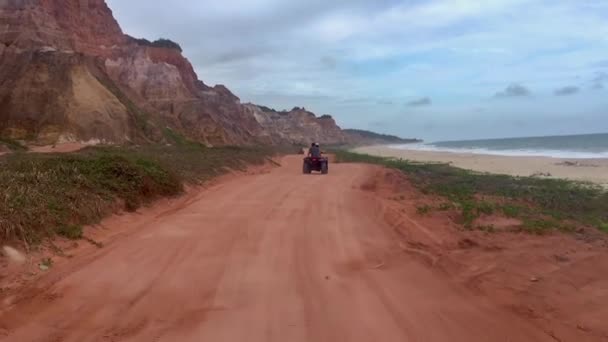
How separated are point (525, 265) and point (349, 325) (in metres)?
2.59

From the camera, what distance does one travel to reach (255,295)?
559 cm

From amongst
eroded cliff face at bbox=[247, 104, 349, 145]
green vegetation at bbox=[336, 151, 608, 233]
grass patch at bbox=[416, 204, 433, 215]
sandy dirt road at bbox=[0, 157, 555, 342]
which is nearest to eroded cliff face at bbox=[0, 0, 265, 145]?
green vegetation at bbox=[336, 151, 608, 233]

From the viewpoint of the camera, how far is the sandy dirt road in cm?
473

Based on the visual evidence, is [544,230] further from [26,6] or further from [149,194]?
[26,6]

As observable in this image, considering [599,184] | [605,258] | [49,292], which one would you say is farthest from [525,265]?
[599,184]

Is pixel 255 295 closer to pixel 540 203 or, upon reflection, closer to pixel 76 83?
pixel 540 203

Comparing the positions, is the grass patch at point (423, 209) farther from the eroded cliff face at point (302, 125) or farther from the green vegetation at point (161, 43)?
the eroded cliff face at point (302, 125)

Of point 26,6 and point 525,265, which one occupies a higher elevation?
point 26,6

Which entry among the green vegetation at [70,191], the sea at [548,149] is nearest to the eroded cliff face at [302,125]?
the sea at [548,149]

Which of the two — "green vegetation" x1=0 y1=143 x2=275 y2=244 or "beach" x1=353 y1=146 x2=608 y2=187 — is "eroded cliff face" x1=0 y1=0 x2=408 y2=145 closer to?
"green vegetation" x1=0 y1=143 x2=275 y2=244

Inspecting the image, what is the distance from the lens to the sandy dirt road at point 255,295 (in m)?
4.73

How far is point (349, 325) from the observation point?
4.83 m

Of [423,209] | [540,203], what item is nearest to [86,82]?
[540,203]

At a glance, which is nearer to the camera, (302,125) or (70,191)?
(70,191)
